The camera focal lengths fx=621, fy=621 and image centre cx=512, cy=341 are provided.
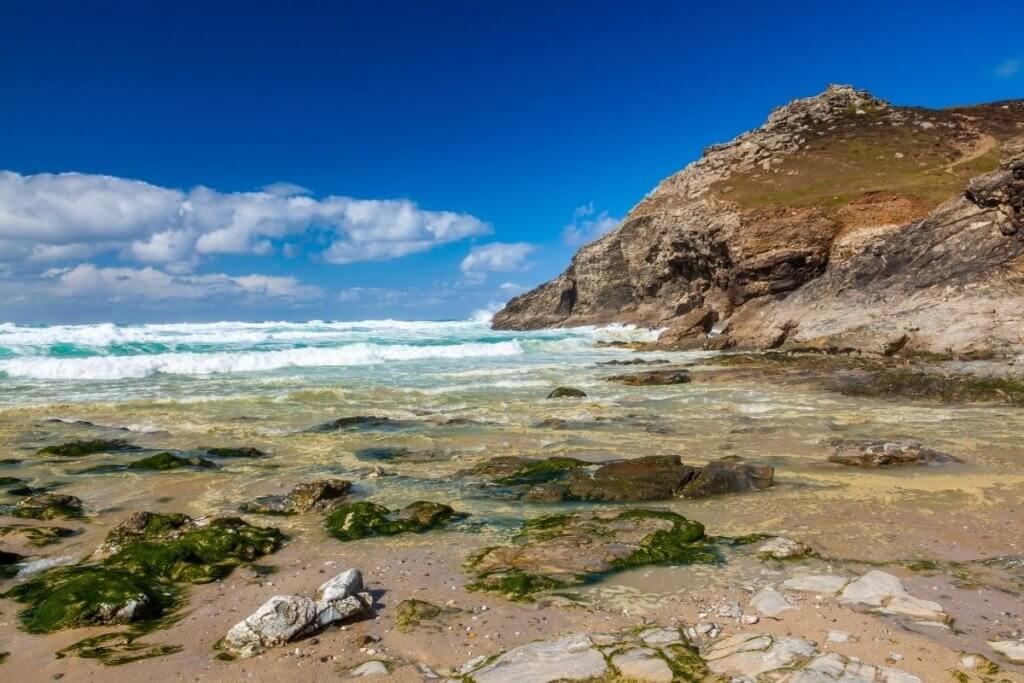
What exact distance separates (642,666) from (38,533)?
7.08 metres

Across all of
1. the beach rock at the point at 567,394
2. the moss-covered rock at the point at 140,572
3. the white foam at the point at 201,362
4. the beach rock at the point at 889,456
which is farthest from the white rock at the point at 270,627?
the white foam at the point at 201,362

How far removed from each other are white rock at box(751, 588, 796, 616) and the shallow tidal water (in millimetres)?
395

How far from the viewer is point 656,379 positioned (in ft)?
66.3

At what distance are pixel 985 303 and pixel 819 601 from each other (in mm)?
23182

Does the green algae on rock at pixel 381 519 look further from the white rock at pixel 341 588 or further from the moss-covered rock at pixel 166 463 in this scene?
the moss-covered rock at pixel 166 463

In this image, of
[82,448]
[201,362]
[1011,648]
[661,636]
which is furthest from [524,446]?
[201,362]

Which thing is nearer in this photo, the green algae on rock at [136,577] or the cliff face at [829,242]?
the green algae on rock at [136,577]

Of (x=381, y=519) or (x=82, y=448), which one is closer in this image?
(x=381, y=519)

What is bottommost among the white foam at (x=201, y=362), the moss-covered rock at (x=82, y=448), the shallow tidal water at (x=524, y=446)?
the shallow tidal water at (x=524, y=446)

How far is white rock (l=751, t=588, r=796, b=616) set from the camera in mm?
4402

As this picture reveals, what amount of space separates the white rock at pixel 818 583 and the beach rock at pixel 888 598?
77mm

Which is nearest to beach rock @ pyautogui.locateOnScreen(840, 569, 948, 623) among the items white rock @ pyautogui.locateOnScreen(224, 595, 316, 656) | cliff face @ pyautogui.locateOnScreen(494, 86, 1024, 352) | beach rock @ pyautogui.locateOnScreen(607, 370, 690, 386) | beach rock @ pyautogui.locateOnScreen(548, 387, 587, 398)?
white rock @ pyautogui.locateOnScreen(224, 595, 316, 656)

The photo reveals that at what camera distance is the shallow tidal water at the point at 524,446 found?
6461 mm

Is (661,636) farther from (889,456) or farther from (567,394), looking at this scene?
(567,394)
